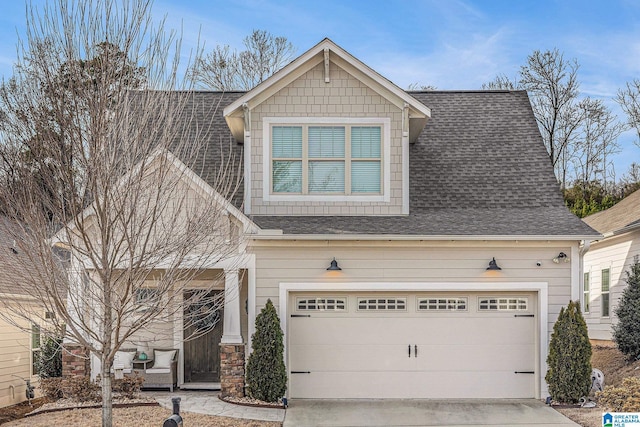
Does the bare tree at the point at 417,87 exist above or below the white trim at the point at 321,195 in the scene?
above

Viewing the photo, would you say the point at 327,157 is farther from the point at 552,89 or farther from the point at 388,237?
the point at 552,89

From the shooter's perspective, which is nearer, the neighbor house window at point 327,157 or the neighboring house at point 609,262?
the neighbor house window at point 327,157

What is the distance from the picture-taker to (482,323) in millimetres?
12641

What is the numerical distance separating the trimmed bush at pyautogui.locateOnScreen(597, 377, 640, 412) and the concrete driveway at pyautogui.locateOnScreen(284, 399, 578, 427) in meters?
0.64

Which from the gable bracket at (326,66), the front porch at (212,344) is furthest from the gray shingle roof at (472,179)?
the gable bracket at (326,66)

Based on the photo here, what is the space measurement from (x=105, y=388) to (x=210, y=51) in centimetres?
1962

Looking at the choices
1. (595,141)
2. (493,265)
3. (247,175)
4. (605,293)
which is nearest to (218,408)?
(247,175)

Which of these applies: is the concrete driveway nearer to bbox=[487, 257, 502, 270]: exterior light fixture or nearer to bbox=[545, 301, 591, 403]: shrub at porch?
bbox=[545, 301, 591, 403]: shrub at porch

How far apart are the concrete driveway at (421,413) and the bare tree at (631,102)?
21651 mm

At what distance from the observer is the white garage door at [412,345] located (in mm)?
12500

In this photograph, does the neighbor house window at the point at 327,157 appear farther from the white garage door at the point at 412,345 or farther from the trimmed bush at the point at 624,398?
the trimmed bush at the point at 624,398

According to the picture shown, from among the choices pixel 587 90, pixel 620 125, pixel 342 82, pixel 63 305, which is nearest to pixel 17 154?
pixel 63 305

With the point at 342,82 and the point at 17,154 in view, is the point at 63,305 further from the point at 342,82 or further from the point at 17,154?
the point at 342,82

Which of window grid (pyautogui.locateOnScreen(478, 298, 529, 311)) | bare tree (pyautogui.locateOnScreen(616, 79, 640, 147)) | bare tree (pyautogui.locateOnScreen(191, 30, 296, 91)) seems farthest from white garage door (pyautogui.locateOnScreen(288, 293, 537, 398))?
bare tree (pyautogui.locateOnScreen(616, 79, 640, 147))
